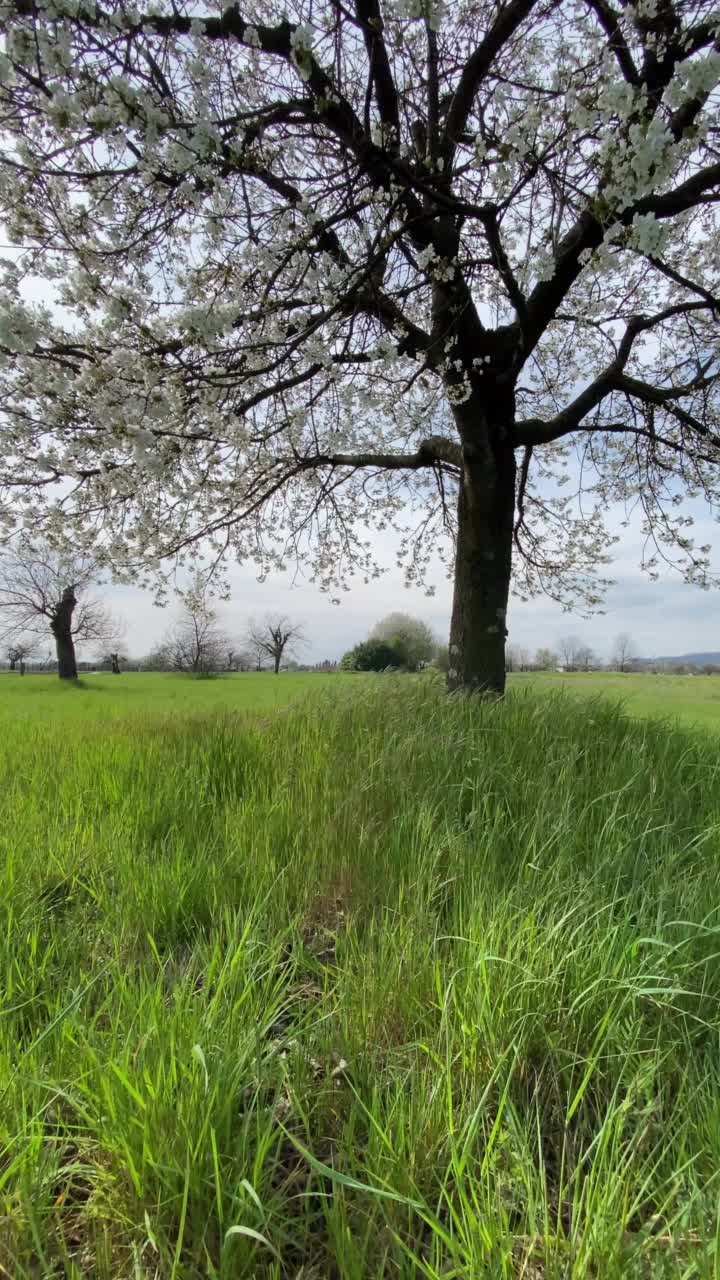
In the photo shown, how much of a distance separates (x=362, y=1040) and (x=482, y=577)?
4980 mm

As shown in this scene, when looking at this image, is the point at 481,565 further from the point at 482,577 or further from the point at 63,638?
the point at 63,638

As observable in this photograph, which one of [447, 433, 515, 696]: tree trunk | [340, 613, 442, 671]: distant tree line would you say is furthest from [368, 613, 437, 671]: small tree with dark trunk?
[447, 433, 515, 696]: tree trunk

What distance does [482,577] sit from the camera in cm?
586

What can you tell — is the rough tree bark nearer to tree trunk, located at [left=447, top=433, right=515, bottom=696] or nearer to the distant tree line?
tree trunk, located at [left=447, top=433, right=515, bottom=696]

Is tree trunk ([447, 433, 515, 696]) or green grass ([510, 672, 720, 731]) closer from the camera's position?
tree trunk ([447, 433, 515, 696])

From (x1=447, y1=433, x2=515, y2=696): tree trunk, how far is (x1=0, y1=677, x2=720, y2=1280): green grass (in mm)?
3005

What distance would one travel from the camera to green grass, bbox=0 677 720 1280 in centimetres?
99

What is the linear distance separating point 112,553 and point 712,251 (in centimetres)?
729

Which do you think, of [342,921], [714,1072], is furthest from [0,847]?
[714,1072]

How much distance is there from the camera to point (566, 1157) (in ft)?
3.82

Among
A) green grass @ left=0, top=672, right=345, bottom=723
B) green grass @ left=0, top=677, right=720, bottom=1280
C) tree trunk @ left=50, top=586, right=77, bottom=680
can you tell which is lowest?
green grass @ left=0, top=677, right=720, bottom=1280

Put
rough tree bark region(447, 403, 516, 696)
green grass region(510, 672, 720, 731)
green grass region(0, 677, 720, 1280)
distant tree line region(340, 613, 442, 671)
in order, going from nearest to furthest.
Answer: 1. green grass region(0, 677, 720, 1280)
2. rough tree bark region(447, 403, 516, 696)
3. green grass region(510, 672, 720, 731)
4. distant tree line region(340, 613, 442, 671)

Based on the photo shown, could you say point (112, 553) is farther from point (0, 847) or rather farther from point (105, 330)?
point (0, 847)

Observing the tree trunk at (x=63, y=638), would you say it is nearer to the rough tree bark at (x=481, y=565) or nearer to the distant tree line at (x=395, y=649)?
the distant tree line at (x=395, y=649)
